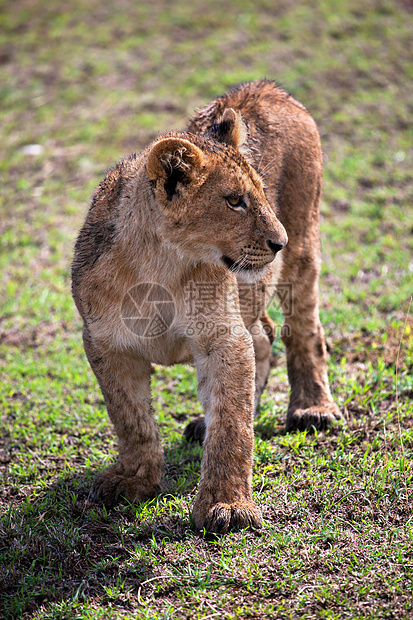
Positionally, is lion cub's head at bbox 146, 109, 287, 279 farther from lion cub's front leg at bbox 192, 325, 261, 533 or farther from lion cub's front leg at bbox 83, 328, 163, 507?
lion cub's front leg at bbox 83, 328, 163, 507

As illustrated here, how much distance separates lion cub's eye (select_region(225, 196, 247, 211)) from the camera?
3.73 metres

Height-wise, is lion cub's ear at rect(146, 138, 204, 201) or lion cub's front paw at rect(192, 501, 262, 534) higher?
lion cub's ear at rect(146, 138, 204, 201)

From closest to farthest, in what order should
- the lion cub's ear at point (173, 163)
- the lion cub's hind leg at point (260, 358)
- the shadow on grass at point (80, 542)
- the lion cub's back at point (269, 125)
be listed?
1. the shadow on grass at point (80, 542)
2. the lion cub's ear at point (173, 163)
3. the lion cub's back at point (269, 125)
4. the lion cub's hind leg at point (260, 358)

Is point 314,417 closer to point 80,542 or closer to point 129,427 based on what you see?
point 129,427

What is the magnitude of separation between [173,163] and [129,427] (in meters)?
1.60

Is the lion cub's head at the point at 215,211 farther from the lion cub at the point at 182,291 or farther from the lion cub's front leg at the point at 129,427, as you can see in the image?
the lion cub's front leg at the point at 129,427

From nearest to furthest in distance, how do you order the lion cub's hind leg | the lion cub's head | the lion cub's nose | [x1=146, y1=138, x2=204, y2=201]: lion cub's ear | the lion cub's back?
1. [x1=146, y1=138, x2=204, y2=201]: lion cub's ear
2. the lion cub's head
3. the lion cub's nose
4. the lion cub's back
5. the lion cub's hind leg

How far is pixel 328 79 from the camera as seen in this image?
10.9 metres

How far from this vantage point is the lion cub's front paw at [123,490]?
158 inches

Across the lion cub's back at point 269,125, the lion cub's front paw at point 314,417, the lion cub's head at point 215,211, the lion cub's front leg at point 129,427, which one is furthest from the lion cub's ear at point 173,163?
the lion cub's front paw at point 314,417

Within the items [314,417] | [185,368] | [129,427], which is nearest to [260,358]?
[314,417]

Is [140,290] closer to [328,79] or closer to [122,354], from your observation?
[122,354]

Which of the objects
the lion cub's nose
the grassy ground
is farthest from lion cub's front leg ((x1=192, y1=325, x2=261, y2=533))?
the lion cub's nose

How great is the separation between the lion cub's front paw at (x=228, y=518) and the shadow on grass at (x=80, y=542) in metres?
0.11
